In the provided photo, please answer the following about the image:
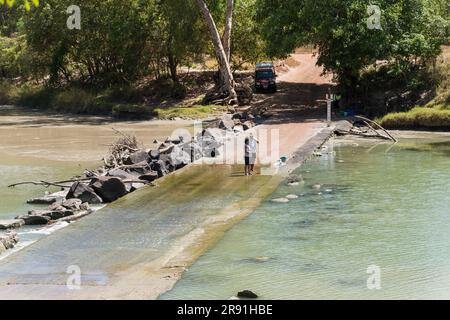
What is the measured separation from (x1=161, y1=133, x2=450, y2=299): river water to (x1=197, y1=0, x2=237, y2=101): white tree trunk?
23.8 metres

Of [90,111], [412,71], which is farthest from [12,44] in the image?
[412,71]

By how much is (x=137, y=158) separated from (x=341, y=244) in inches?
476

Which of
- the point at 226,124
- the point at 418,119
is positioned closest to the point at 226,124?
the point at 226,124

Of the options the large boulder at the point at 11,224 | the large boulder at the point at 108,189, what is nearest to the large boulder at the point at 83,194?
the large boulder at the point at 108,189

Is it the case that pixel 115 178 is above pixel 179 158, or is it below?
below

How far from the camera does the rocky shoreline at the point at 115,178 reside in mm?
19531

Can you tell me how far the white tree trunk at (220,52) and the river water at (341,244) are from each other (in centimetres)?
2385

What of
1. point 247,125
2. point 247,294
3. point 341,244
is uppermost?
point 247,125

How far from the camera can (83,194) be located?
21.8 meters

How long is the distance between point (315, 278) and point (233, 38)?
4156 cm

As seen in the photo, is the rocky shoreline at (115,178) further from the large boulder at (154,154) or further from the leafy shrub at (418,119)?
the leafy shrub at (418,119)

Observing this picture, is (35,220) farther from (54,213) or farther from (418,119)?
Result: (418,119)

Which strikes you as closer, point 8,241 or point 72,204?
point 8,241

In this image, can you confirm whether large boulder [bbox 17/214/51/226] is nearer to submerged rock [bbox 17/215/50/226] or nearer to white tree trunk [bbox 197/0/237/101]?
submerged rock [bbox 17/215/50/226]
